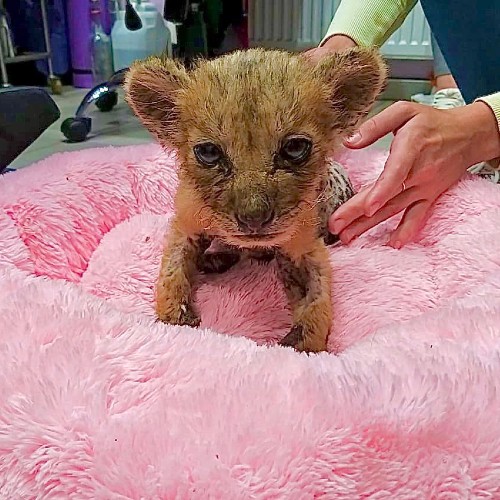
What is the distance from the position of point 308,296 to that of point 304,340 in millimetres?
86

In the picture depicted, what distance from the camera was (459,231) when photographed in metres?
1.27

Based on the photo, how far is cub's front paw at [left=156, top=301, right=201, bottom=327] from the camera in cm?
105

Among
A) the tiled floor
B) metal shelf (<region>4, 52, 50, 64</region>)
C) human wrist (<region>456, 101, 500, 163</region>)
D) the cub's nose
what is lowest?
the tiled floor

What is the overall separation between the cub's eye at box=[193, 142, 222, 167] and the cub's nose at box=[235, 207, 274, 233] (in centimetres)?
9

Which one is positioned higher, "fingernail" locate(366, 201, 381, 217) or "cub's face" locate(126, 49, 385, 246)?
"cub's face" locate(126, 49, 385, 246)

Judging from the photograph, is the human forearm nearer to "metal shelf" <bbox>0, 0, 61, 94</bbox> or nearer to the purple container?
"metal shelf" <bbox>0, 0, 61, 94</bbox>

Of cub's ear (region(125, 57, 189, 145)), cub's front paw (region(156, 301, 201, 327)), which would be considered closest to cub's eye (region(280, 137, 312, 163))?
cub's ear (region(125, 57, 189, 145))

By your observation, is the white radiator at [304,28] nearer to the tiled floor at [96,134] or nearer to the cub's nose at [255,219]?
the tiled floor at [96,134]

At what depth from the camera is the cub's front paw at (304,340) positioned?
101 centimetres

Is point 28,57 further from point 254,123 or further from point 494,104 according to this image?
point 254,123

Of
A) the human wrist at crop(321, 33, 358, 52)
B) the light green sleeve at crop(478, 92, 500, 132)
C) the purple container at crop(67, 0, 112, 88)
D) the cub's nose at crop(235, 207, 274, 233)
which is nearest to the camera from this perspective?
the cub's nose at crop(235, 207, 274, 233)

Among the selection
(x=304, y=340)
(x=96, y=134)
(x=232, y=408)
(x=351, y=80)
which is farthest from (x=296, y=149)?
(x=96, y=134)

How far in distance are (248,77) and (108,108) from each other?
231cm

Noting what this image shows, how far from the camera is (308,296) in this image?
3.55ft
